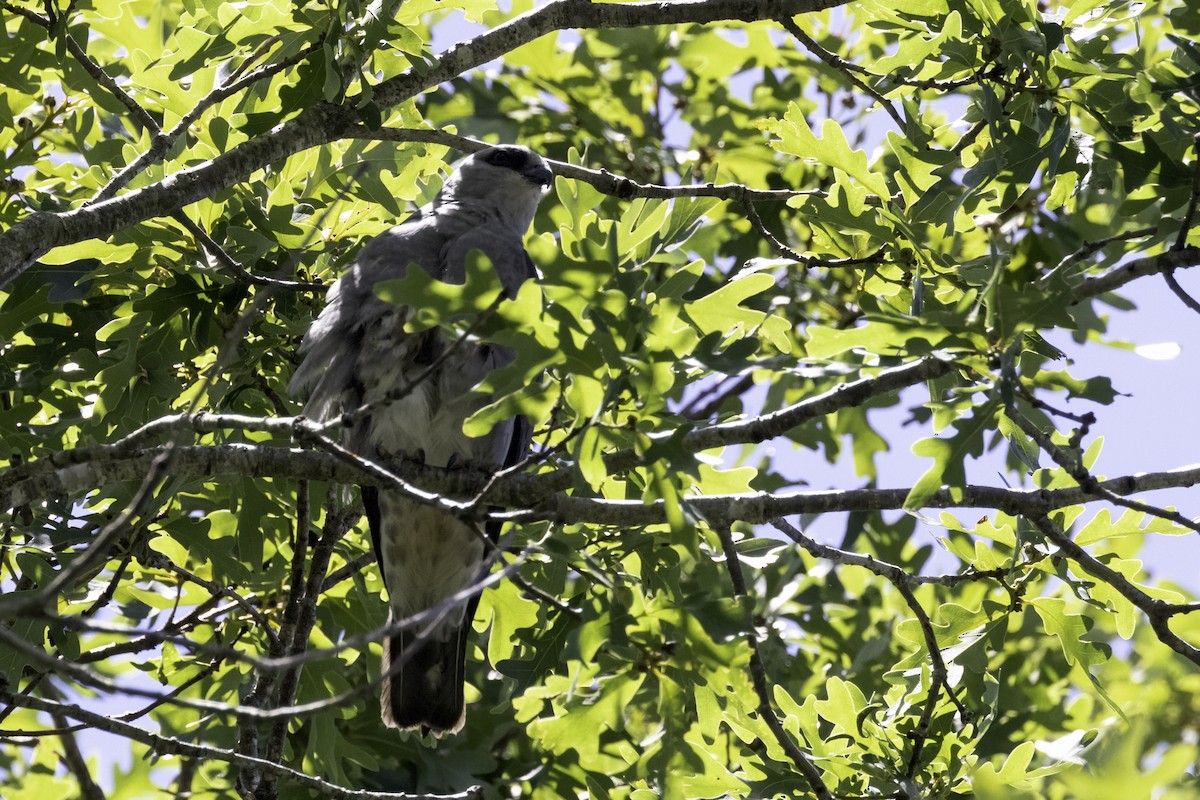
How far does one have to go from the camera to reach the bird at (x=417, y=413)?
4.07 m

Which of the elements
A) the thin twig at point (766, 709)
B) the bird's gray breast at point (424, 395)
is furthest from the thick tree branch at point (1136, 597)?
the bird's gray breast at point (424, 395)

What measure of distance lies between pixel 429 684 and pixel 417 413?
0.96 meters

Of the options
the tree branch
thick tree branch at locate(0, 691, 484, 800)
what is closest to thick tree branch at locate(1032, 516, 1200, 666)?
thick tree branch at locate(0, 691, 484, 800)

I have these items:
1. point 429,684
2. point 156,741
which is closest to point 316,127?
point 156,741

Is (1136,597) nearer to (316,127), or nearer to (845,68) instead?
(845,68)

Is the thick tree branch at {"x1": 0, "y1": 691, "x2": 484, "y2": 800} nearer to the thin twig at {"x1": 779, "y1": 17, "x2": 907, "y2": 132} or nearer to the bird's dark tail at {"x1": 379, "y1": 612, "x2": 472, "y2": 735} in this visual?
the bird's dark tail at {"x1": 379, "y1": 612, "x2": 472, "y2": 735}

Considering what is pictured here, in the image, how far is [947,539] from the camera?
11.7ft

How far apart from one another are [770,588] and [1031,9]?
2864 mm

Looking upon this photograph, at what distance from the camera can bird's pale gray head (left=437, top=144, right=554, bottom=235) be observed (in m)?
5.26

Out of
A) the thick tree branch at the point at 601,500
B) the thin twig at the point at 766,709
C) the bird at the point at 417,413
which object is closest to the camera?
the thick tree branch at the point at 601,500

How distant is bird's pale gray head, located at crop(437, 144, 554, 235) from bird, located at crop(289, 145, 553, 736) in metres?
0.36

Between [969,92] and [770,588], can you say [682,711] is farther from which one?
[770,588]

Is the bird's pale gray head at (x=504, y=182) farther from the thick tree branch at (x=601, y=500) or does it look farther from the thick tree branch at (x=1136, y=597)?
the thick tree branch at (x=1136, y=597)

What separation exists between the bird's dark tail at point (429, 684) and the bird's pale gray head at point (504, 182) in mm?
1810
